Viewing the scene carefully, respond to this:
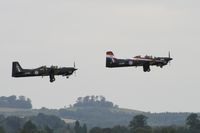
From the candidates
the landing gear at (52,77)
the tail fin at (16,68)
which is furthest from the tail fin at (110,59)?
the tail fin at (16,68)

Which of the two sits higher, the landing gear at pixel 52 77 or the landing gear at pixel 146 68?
the landing gear at pixel 146 68

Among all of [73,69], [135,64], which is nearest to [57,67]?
[73,69]

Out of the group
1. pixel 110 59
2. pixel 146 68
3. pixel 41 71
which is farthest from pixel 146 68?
pixel 41 71

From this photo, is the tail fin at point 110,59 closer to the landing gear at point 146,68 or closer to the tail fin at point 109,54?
the tail fin at point 109,54

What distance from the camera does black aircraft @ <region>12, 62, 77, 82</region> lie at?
522ft

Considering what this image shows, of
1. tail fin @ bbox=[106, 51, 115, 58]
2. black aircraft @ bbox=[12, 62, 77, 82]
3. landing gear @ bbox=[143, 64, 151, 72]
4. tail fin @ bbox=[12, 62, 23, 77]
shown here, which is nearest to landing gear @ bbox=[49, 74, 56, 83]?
black aircraft @ bbox=[12, 62, 77, 82]

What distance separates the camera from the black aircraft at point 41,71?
522ft

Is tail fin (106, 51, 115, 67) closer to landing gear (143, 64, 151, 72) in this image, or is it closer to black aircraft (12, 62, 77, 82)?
landing gear (143, 64, 151, 72)

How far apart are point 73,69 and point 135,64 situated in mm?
10015

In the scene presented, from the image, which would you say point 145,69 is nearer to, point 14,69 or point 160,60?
point 160,60

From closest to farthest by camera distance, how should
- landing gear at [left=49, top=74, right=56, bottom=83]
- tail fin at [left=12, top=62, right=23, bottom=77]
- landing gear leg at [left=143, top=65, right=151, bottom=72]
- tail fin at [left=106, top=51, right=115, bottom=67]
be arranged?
1. landing gear at [left=49, top=74, right=56, bottom=83]
2. tail fin at [left=106, top=51, right=115, bottom=67]
3. landing gear leg at [left=143, top=65, right=151, bottom=72]
4. tail fin at [left=12, top=62, right=23, bottom=77]

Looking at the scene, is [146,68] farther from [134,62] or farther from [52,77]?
[52,77]

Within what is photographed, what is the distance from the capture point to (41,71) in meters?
160

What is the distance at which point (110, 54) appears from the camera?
15750 centimetres
